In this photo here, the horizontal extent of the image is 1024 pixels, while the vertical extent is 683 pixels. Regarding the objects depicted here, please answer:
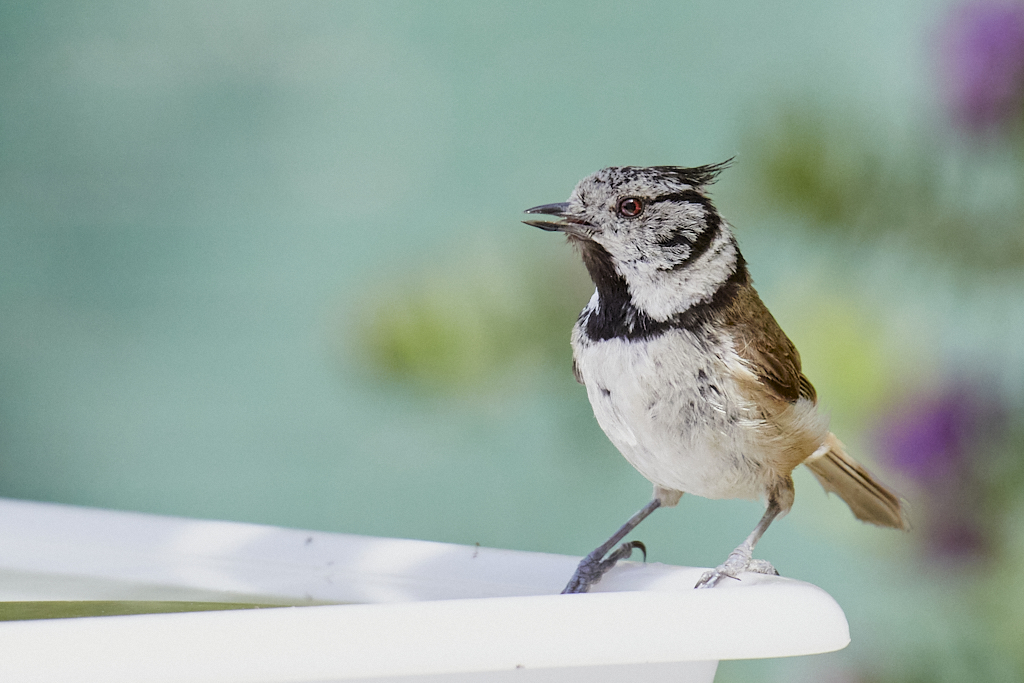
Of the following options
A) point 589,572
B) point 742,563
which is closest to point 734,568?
point 742,563

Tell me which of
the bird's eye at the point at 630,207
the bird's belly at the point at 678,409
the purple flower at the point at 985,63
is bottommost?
the bird's belly at the point at 678,409

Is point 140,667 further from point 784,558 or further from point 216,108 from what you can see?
point 216,108

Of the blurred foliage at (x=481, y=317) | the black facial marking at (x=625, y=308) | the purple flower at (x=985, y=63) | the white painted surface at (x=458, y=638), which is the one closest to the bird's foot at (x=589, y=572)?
the white painted surface at (x=458, y=638)

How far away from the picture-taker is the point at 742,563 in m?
0.70

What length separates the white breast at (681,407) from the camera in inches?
27.4

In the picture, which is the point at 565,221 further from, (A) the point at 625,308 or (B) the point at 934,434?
(B) the point at 934,434

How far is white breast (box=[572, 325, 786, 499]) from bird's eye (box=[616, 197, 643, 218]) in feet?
0.29

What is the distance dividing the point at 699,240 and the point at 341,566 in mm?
389

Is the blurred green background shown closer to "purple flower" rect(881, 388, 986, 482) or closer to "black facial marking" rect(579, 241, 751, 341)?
"purple flower" rect(881, 388, 986, 482)

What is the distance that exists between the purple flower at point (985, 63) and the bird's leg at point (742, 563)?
877 millimetres

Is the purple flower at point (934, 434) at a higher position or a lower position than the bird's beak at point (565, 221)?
lower

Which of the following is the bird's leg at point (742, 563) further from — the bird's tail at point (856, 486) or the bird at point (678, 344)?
the bird's tail at point (856, 486)

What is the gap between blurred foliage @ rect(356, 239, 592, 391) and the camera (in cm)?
150

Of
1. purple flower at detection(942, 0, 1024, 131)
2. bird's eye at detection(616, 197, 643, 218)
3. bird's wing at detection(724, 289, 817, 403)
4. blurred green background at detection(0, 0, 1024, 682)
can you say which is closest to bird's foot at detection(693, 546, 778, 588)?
bird's wing at detection(724, 289, 817, 403)
